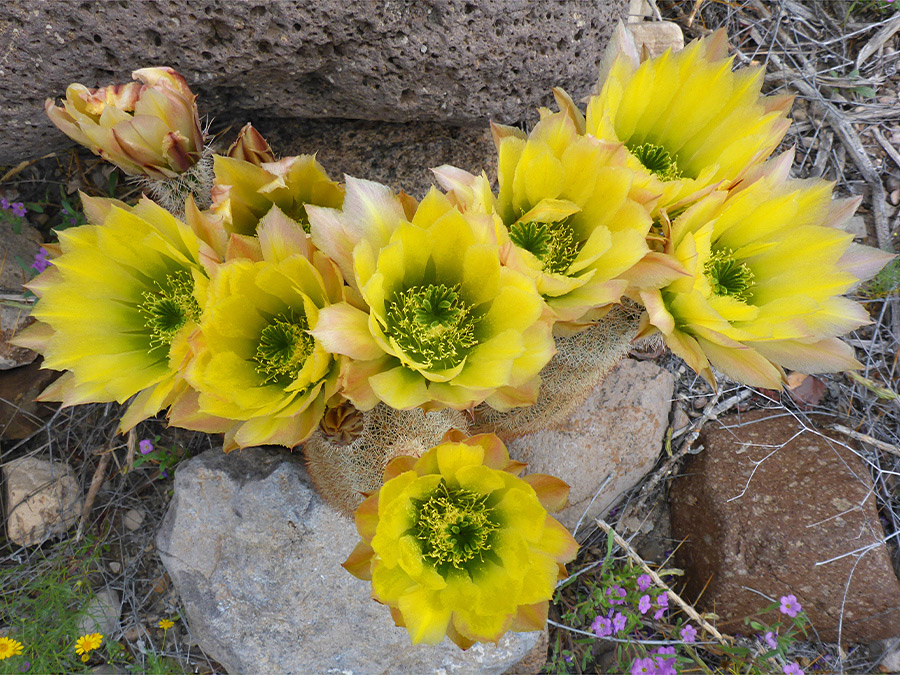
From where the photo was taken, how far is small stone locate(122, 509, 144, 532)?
1620 mm

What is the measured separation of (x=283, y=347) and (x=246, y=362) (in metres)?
0.06

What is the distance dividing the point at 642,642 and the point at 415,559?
0.86 metres

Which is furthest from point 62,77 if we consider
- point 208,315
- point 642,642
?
point 642,642

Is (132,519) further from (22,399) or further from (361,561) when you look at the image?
(361,561)

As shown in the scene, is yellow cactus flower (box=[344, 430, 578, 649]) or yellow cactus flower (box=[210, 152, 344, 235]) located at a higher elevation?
yellow cactus flower (box=[210, 152, 344, 235])

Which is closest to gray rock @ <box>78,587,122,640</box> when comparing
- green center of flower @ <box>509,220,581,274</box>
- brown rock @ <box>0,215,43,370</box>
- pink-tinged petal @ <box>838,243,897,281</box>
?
brown rock @ <box>0,215,43,370</box>

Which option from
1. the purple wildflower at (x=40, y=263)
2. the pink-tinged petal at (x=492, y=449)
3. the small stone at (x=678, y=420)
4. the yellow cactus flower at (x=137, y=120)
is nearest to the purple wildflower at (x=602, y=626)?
the small stone at (x=678, y=420)

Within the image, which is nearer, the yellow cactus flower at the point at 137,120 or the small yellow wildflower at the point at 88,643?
the yellow cactus flower at the point at 137,120

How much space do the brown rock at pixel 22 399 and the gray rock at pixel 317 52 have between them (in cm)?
55

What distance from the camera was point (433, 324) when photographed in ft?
2.70

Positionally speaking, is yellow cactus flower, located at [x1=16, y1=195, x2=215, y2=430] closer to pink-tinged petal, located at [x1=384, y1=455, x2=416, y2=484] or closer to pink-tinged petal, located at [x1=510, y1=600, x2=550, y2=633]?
pink-tinged petal, located at [x1=384, y1=455, x2=416, y2=484]

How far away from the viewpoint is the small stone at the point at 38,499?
156 cm

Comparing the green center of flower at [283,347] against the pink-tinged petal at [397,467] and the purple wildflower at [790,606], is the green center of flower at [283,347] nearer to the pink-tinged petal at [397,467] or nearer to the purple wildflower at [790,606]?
the pink-tinged petal at [397,467]

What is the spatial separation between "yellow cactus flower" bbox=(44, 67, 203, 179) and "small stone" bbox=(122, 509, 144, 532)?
1.05 m
